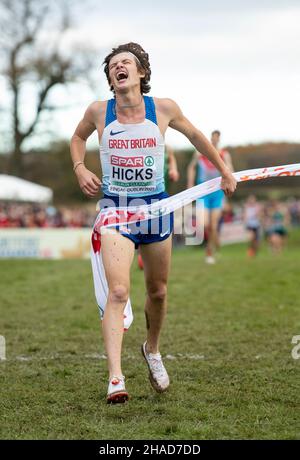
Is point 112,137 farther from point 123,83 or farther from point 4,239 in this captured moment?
point 4,239

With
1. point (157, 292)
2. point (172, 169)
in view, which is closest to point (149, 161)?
point (157, 292)

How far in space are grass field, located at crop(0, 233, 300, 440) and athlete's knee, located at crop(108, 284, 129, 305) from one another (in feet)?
2.18

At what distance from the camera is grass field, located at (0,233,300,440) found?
4.30m

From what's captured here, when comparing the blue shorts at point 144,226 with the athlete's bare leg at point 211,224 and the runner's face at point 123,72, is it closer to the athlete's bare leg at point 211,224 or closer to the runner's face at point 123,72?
the runner's face at point 123,72

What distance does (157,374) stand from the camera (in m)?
5.23

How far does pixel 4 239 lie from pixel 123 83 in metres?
16.8

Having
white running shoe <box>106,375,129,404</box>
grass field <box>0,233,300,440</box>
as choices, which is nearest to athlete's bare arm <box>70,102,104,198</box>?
white running shoe <box>106,375,129,404</box>

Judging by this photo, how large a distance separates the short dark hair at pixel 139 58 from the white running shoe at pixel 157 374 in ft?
6.19

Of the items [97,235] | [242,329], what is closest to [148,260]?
[97,235]

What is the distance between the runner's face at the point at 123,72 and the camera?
506 centimetres

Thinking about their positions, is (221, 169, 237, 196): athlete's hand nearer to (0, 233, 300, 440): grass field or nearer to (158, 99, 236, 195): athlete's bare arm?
(158, 99, 236, 195): athlete's bare arm

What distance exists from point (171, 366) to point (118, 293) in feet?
4.48

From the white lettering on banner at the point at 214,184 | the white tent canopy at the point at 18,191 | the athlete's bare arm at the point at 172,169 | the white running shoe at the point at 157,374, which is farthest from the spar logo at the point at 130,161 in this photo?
the white tent canopy at the point at 18,191

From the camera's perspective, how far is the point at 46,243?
21562mm
